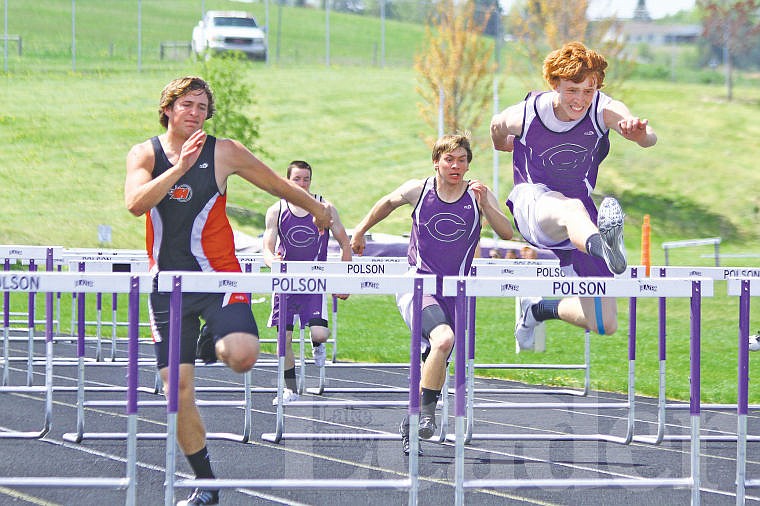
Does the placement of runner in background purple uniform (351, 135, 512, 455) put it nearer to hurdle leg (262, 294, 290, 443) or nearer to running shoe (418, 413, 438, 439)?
running shoe (418, 413, 438, 439)

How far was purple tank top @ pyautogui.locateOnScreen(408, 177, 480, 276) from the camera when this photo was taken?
7.38 meters

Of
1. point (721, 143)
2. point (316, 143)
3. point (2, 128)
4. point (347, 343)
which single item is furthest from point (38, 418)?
point (721, 143)

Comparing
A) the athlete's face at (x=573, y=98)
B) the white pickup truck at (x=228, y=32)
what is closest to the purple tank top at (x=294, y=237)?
the athlete's face at (x=573, y=98)

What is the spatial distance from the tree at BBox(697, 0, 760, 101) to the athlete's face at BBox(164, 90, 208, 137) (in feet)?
125

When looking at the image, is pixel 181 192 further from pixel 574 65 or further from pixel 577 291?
pixel 574 65

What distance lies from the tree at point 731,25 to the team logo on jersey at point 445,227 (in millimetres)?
36270

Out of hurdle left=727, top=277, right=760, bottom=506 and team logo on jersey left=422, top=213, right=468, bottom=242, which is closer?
hurdle left=727, top=277, right=760, bottom=506

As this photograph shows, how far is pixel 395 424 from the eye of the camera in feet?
28.8

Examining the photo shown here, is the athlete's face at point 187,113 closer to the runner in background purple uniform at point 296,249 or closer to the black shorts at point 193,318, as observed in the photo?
the black shorts at point 193,318

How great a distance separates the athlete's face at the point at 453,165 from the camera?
7219 mm

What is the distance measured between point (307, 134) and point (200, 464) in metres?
32.7

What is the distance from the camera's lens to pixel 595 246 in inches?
242

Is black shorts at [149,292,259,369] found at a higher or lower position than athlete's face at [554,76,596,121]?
lower

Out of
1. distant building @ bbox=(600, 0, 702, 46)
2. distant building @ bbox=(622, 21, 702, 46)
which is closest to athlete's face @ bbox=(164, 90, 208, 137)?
distant building @ bbox=(600, 0, 702, 46)
